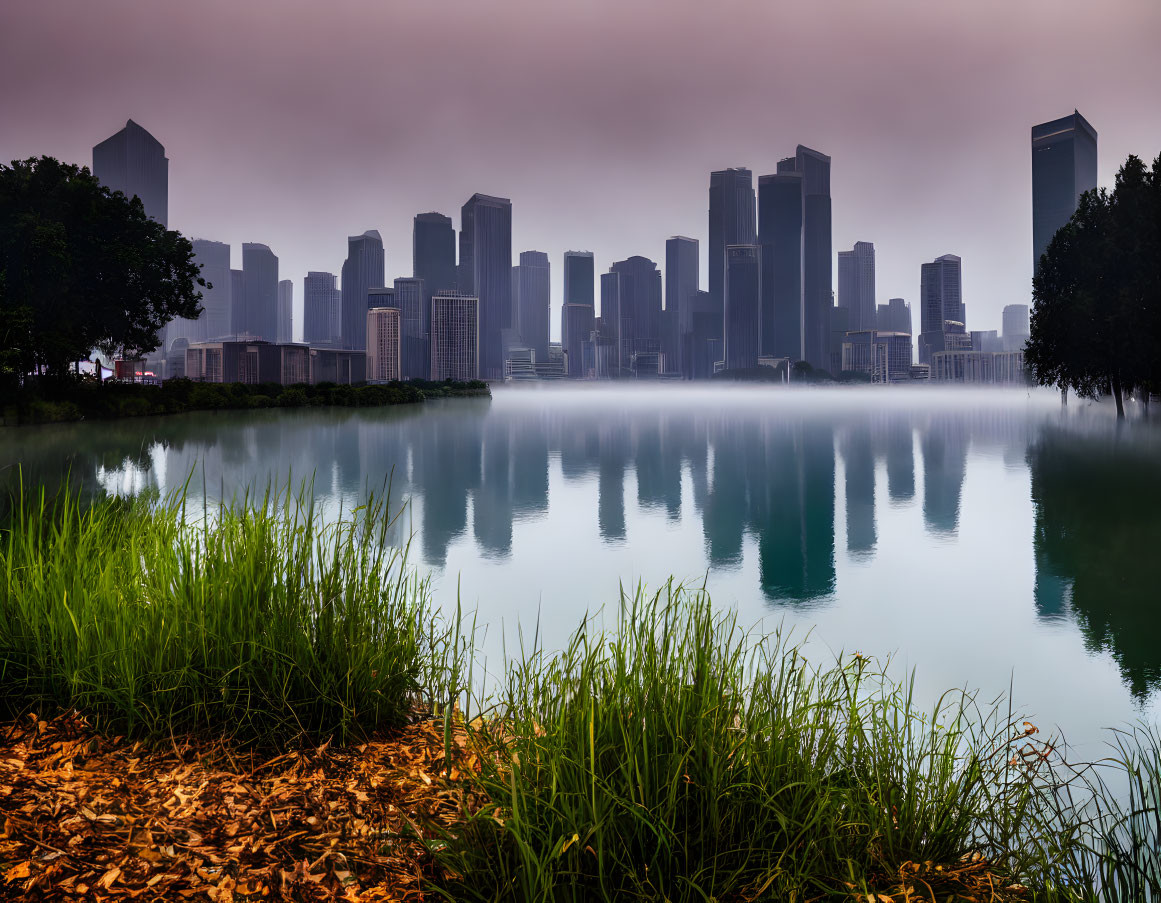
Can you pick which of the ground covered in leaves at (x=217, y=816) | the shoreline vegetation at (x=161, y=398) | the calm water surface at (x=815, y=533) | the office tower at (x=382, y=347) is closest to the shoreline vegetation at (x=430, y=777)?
the ground covered in leaves at (x=217, y=816)

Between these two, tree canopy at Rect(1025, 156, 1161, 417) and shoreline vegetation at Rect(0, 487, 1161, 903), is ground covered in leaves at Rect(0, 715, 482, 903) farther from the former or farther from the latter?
tree canopy at Rect(1025, 156, 1161, 417)

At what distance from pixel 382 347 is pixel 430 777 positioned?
131 metres

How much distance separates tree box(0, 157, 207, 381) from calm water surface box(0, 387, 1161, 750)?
336 inches

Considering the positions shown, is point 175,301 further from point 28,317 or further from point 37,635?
point 37,635

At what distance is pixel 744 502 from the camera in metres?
14.0

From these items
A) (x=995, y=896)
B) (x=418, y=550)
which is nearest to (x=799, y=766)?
(x=995, y=896)

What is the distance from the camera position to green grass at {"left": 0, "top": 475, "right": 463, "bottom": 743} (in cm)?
358

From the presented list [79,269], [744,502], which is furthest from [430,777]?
[79,269]

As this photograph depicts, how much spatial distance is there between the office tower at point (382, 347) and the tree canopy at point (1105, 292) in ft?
332

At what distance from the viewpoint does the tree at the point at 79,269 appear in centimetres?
3112

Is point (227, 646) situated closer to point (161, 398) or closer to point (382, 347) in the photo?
point (161, 398)

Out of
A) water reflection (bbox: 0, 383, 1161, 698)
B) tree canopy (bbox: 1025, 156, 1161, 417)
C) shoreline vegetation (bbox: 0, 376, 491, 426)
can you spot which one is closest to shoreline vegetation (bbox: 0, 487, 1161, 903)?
water reflection (bbox: 0, 383, 1161, 698)

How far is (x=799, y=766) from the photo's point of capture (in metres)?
2.70

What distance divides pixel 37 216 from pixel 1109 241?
41.0 m
